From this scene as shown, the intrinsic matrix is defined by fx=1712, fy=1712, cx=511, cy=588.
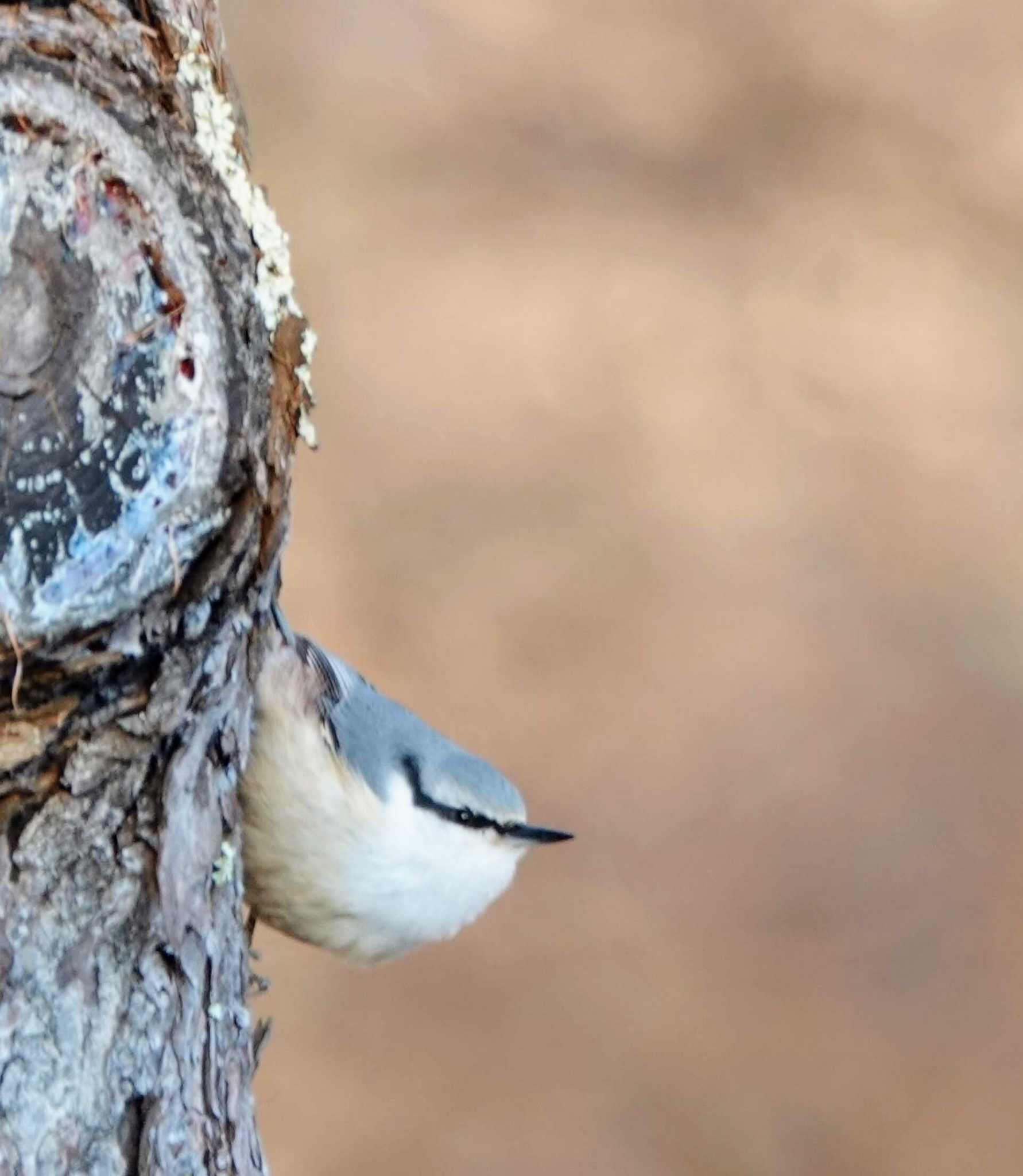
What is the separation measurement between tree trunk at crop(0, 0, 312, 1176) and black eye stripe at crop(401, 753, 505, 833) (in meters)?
0.25

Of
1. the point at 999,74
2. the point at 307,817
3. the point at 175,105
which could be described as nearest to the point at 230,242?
the point at 175,105

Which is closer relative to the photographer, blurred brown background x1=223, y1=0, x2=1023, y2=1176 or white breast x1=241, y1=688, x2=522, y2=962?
white breast x1=241, y1=688, x2=522, y2=962

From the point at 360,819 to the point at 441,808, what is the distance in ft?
0.29

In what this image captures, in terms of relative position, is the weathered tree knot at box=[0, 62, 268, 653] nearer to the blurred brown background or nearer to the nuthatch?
the nuthatch

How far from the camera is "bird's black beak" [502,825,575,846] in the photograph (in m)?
1.25

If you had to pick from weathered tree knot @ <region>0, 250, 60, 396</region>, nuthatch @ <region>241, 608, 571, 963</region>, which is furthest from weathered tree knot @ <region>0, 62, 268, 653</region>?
nuthatch @ <region>241, 608, 571, 963</region>

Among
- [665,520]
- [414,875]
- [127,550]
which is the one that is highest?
[665,520]

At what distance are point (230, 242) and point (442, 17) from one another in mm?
1570

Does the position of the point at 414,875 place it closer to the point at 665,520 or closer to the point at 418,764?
the point at 418,764

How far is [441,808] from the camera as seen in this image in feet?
3.93

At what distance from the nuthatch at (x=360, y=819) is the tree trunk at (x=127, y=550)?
4.3 inches

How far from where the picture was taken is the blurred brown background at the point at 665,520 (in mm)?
2045

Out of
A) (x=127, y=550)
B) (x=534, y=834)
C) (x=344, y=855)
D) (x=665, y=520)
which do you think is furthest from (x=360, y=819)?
(x=665, y=520)

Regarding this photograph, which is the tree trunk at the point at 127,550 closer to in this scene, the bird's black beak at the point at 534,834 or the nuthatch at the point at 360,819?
the nuthatch at the point at 360,819
